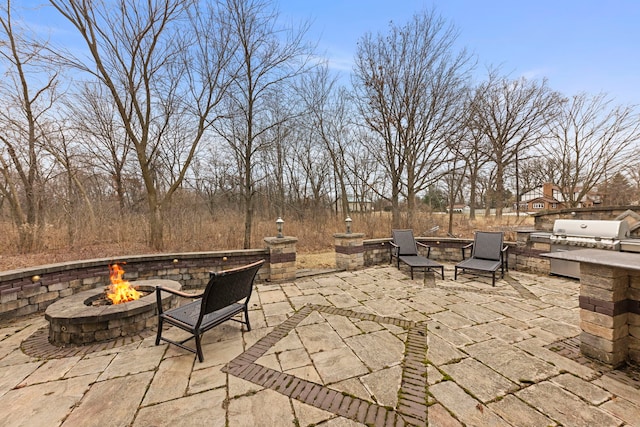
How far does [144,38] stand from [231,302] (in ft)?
22.7

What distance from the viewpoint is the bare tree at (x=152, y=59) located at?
5.62 meters

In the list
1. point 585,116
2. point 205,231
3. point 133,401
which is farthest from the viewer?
point 585,116

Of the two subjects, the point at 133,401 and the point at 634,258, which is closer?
the point at 133,401

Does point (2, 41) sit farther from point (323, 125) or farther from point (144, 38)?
point (323, 125)

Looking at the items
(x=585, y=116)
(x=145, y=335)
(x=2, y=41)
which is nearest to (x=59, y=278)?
(x=145, y=335)

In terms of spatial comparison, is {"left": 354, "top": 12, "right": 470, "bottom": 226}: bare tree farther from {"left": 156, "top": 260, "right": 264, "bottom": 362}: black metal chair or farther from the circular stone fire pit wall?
the circular stone fire pit wall

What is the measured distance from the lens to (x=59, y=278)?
12.8 ft

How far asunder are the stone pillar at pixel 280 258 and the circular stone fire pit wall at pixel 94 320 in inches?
92.4

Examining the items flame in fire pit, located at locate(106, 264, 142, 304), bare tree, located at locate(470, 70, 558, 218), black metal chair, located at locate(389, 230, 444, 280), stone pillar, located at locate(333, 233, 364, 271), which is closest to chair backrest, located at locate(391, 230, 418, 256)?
black metal chair, located at locate(389, 230, 444, 280)

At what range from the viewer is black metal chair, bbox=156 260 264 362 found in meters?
2.38

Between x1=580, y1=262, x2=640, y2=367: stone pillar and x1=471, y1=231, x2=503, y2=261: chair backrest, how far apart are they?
3.23 metres

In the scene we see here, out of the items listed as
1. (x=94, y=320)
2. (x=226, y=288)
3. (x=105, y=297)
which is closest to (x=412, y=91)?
(x=226, y=288)

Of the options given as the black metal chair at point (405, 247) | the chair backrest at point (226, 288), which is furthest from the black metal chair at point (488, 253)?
the chair backrest at point (226, 288)

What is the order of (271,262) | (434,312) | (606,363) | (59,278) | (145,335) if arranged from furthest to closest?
(271,262) < (59,278) < (434,312) < (145,335) < (606,363)
